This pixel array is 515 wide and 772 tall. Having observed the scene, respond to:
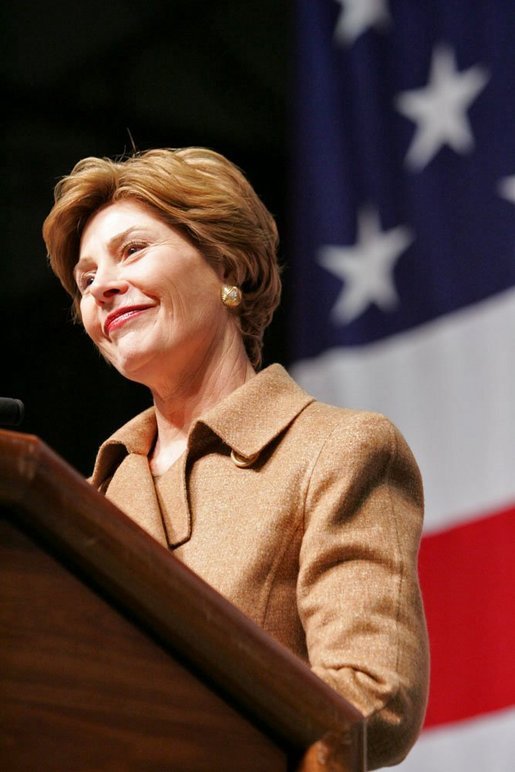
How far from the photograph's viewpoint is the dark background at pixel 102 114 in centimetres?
404

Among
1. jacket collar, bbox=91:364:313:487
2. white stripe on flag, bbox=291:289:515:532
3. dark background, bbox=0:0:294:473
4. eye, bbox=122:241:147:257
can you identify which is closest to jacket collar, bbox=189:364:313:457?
jacket collar, bbox=91:364:313:487

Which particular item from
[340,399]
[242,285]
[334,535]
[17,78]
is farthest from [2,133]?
[334,535]

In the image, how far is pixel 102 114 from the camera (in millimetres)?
4137

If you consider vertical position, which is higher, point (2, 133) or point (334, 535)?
point (334, 535)

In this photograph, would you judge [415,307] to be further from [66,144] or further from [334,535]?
[334,535]

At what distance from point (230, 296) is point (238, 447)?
0.88ft

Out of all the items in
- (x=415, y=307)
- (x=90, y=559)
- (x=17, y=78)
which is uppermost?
(x=90, y=559)

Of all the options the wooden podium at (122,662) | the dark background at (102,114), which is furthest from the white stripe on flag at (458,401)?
the wooden podium at (122,662)

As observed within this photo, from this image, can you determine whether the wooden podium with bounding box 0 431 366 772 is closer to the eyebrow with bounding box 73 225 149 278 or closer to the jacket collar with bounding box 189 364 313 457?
the jacket collar with bounding box 189 364 313 457

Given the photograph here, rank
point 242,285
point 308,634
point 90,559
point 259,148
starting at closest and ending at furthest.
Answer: point 90,559, point 308,634, point 242,285, point 259,148

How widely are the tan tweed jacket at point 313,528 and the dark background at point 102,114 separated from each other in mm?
2296

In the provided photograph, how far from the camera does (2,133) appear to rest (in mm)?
4137

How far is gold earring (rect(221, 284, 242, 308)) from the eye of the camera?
177 cm

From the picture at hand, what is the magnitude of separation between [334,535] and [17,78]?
3.10 meters
